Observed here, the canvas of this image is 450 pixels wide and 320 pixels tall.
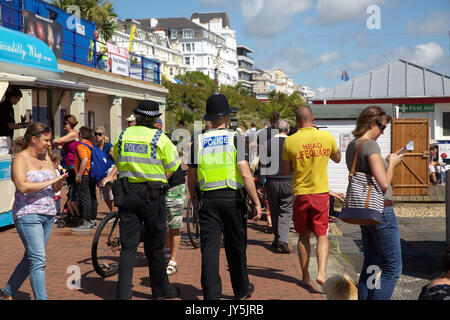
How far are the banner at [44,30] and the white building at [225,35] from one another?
11823 cm

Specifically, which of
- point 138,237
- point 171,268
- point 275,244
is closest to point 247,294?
point 138,237

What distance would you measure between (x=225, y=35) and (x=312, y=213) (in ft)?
486

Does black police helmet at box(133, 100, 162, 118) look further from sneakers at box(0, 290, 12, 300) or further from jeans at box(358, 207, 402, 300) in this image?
jeans at box(358, 207, 402, 300)

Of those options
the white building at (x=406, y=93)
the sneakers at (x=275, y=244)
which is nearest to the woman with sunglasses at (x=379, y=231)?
the sneakers at (x=275, y=244)

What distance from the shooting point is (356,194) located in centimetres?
465

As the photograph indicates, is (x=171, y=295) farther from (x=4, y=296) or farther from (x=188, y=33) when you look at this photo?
(x=188, y=33)

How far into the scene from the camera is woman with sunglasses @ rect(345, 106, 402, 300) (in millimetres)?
4543

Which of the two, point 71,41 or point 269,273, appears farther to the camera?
point 71,41

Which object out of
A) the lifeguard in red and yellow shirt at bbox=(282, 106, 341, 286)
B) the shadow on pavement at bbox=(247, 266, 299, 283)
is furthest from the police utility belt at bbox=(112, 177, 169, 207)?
the shadow on pavement at bbox=(247, 266, 299, 283)

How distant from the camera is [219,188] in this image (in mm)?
5211

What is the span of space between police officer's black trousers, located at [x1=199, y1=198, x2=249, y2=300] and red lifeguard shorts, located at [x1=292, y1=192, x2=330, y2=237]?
89 cm

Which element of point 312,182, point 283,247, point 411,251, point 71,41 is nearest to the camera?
point 312,182
